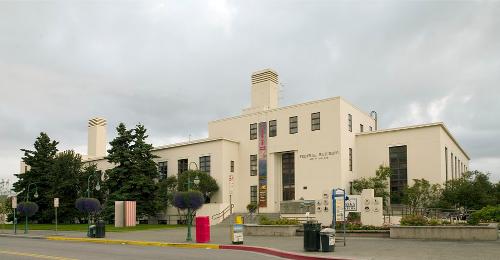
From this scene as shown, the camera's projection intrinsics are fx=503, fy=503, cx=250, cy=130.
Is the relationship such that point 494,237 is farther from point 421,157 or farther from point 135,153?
point 135,153

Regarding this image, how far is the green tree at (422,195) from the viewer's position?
41050mm

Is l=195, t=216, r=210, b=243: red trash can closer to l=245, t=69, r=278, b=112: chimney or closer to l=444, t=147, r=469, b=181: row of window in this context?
l=444, t=147, r=469, b=181: row of window

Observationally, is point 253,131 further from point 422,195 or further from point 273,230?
point 273,230

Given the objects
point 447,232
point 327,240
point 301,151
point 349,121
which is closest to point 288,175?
point 301,151

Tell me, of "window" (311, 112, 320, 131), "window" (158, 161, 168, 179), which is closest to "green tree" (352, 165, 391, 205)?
"window" (311, 112, 320, 131)

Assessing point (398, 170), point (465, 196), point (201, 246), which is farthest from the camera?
point (398, 170)

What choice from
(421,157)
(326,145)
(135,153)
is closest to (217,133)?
(135,153)

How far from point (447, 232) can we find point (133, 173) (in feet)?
116

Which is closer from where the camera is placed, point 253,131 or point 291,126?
point 291,126

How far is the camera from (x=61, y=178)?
57.4 metres

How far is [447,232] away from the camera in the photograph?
23438 millimetres

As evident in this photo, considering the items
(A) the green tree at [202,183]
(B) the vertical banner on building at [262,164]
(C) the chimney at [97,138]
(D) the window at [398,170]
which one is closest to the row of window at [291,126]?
(B) the vertical banner on building at [262,164]

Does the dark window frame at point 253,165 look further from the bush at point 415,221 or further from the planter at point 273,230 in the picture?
the bush at point 415,221

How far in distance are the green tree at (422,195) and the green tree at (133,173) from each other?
2478cm
